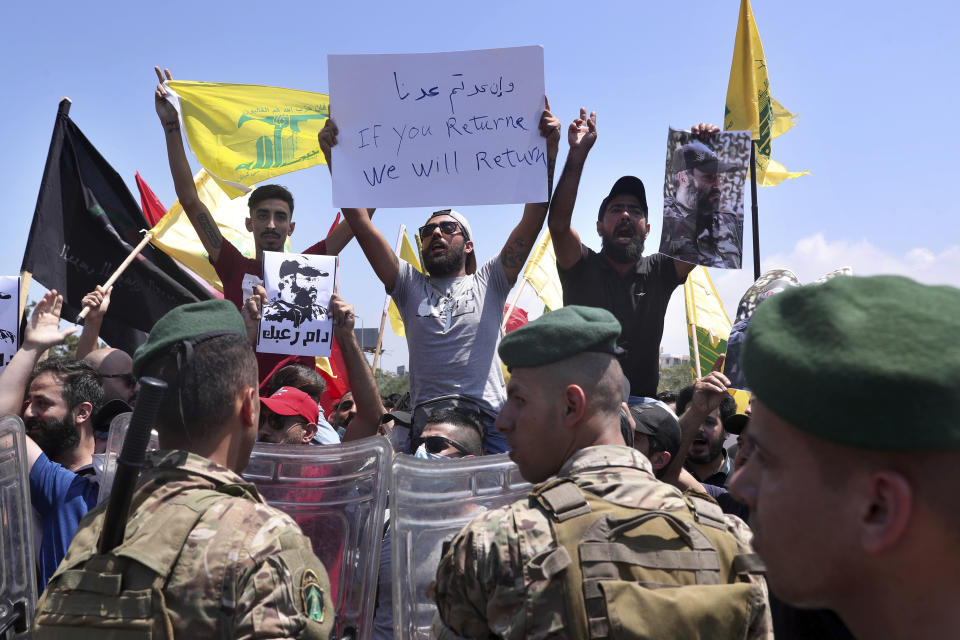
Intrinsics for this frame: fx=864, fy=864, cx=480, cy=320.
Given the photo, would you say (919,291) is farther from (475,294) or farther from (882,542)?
(475,294)

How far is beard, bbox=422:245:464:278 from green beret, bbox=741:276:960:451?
3.53 m

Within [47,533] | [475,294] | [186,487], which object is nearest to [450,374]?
[475,294]

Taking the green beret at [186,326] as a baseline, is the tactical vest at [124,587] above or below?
Answer: below

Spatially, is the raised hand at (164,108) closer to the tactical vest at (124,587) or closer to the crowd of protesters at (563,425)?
the crowd of protesters at (563,425)

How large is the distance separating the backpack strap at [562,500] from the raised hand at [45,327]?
314cm

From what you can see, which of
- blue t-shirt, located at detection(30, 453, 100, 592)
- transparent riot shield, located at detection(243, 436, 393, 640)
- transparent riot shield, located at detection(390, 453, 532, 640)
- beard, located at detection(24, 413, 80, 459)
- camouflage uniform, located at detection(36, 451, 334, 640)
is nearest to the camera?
camouflage uniform, located at detection(36, 451, 334, 640)

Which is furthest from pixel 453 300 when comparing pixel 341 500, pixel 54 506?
pixel 54 506

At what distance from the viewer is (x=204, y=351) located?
235 centimetres

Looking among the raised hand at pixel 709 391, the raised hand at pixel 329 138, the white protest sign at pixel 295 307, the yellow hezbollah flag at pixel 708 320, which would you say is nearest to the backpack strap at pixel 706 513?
the raised hand at pixel 709 391

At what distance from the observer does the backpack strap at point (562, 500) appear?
224cm

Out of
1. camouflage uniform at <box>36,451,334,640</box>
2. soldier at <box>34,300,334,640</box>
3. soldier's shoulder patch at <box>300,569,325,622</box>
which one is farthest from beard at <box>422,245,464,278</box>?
soldier's shoulder patch at <box>300,569,325,622</box>

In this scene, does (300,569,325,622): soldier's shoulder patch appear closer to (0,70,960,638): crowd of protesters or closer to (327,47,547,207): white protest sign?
(0,70,960,638): crowd of protesters

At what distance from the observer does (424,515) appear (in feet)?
9.09

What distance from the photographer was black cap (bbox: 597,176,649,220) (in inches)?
202
